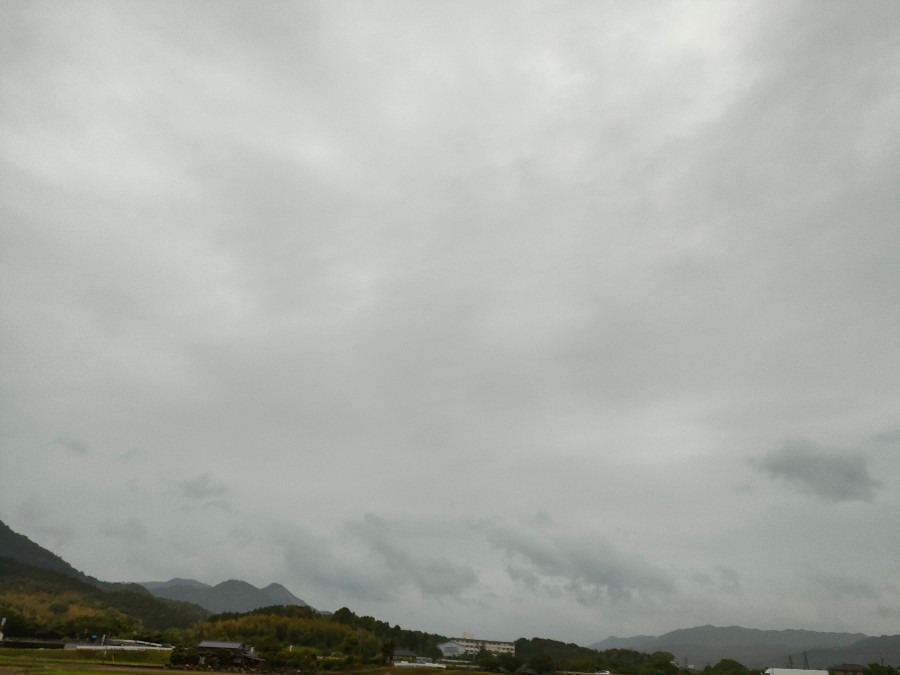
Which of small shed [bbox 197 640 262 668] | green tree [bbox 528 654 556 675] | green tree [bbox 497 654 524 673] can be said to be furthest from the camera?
green tree [bbox 528 654 556 675]

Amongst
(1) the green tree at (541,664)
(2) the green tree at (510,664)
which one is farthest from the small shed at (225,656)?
(1) the green tree at (541,664)

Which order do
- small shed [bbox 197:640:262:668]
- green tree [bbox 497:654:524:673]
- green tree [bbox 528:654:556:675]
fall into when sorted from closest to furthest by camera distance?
1. small shed [bbox 197:640:262:668]
2. green tree [bbox 497:654:524:673]
3. green tree [bbox 528:654:556:675]

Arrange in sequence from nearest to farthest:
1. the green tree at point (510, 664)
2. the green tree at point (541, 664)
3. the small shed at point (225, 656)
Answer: the small shed at point (225, 656), the green tree at point (510, 664), the green tree at point (541, 664)

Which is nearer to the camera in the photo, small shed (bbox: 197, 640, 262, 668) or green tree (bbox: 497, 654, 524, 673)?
small shed (bbox: 197, 640, 262, 668)

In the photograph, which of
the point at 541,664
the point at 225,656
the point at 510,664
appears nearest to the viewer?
the point at 225,656

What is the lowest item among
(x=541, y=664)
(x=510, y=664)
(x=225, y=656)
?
(x=225, y=656)

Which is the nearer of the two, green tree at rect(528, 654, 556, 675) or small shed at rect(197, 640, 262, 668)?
small shed at rect(197, 640, 262, 668)

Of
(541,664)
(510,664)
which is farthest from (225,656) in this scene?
(541,664)

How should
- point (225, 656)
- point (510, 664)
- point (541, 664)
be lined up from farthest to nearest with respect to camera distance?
1. point (510, 664)
2. point (541, 664)
3. point (225, 656)

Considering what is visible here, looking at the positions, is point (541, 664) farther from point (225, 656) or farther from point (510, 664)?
point (225, 656)

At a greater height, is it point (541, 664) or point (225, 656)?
point (541, 664)

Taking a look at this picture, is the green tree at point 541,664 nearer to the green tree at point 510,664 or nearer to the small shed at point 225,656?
the green tree at point 510,664

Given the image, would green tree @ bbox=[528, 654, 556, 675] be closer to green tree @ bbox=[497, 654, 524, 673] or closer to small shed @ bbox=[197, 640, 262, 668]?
green tree @ bbox=[497, 654, 524, 673]

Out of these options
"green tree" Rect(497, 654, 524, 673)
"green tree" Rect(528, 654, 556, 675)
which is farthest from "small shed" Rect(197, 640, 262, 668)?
"green tree" Rect(528, 654, 556, 675)
